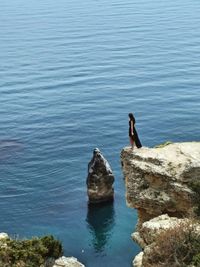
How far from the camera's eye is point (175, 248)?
32906 millimetres

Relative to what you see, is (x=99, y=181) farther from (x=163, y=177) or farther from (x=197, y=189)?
(x=197, y=189)

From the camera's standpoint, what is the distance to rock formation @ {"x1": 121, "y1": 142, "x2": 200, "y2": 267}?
40000 millimetres

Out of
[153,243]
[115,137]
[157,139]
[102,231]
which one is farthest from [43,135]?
[153,243]

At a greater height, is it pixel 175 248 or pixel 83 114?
pixel 83 114

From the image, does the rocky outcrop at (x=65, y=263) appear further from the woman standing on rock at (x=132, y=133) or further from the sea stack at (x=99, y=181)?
the sea stack at (x=99, y=181)

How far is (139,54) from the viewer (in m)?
143

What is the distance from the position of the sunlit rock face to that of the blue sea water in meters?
11.5

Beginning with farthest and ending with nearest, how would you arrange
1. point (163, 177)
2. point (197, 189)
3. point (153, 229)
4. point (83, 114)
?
1. point (83, 114)
2. point (163, 177)
3. point (197, 189)
4. point (153, 229)

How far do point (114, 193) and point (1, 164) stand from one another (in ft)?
66.9

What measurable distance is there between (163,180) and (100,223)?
21.2m

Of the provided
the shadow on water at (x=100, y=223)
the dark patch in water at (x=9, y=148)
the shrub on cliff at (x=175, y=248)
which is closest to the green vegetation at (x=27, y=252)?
the shrub on cliff at (x=175, y=248)

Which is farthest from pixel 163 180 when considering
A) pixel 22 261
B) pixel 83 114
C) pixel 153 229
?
pixel 83 114

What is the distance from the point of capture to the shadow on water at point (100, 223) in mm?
55969

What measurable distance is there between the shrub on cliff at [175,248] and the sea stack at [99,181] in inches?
1170
